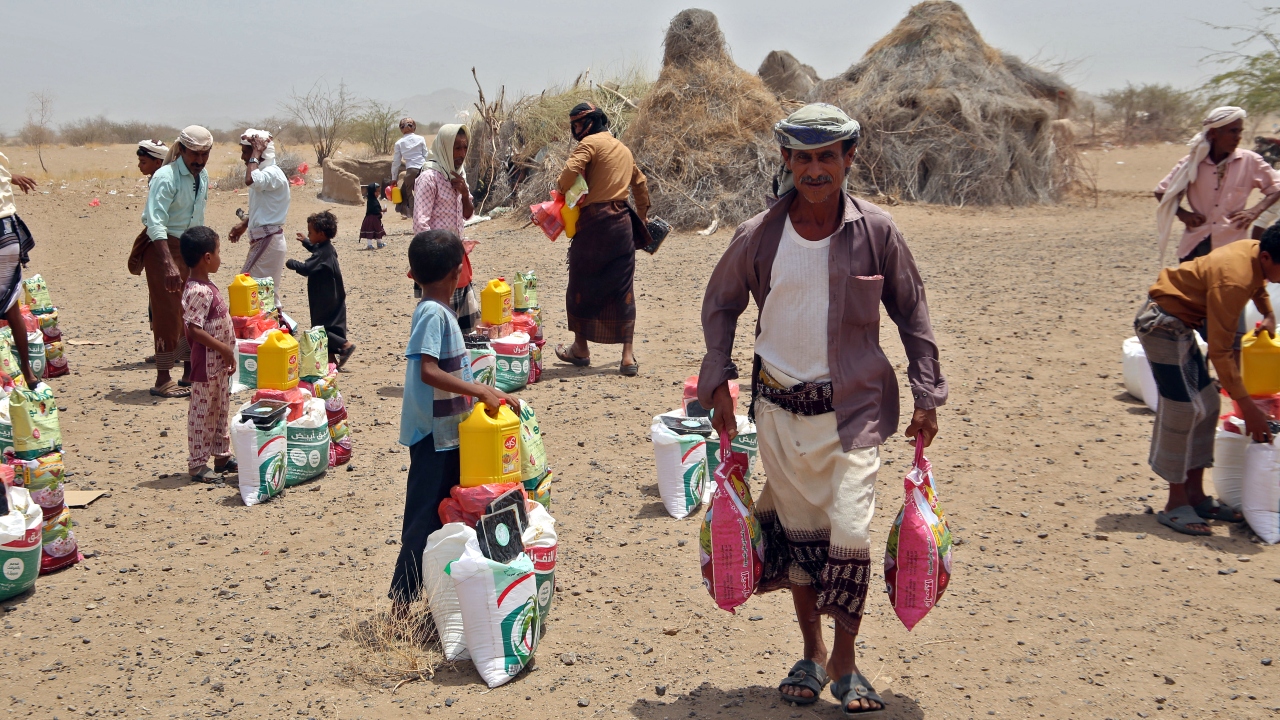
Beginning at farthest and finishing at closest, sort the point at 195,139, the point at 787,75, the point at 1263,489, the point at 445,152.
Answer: the point at 787,75 → the point at 445,152 → the point at 195,139 → the point at 1263,489

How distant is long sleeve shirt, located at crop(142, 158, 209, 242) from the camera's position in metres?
6.76

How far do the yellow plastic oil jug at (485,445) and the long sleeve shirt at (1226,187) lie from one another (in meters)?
4.40

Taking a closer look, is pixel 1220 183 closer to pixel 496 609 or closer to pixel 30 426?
pixel 496 609

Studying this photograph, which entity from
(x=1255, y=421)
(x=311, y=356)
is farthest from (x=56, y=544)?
(x=1255, y=421)

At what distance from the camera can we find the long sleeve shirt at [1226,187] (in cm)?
583

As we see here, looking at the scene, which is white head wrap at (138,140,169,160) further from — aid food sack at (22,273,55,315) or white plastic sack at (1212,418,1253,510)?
white plastic sack at (1212,418,1253,510)

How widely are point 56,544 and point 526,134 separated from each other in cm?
1623

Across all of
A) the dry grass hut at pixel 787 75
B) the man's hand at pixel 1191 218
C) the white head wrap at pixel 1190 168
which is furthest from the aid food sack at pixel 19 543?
the dry grass hut at pixel 787 75

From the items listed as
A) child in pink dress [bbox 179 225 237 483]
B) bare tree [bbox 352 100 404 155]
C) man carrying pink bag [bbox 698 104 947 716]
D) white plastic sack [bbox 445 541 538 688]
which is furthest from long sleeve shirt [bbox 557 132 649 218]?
bare tree [bbox 352 100 404 155]

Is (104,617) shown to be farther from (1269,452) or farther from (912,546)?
(1269,452)

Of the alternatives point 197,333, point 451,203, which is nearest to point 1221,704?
point 197,333

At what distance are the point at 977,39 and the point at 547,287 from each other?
12.1m

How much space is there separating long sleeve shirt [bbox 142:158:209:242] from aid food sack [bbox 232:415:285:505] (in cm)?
227

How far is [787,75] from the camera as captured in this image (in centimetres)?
2211
